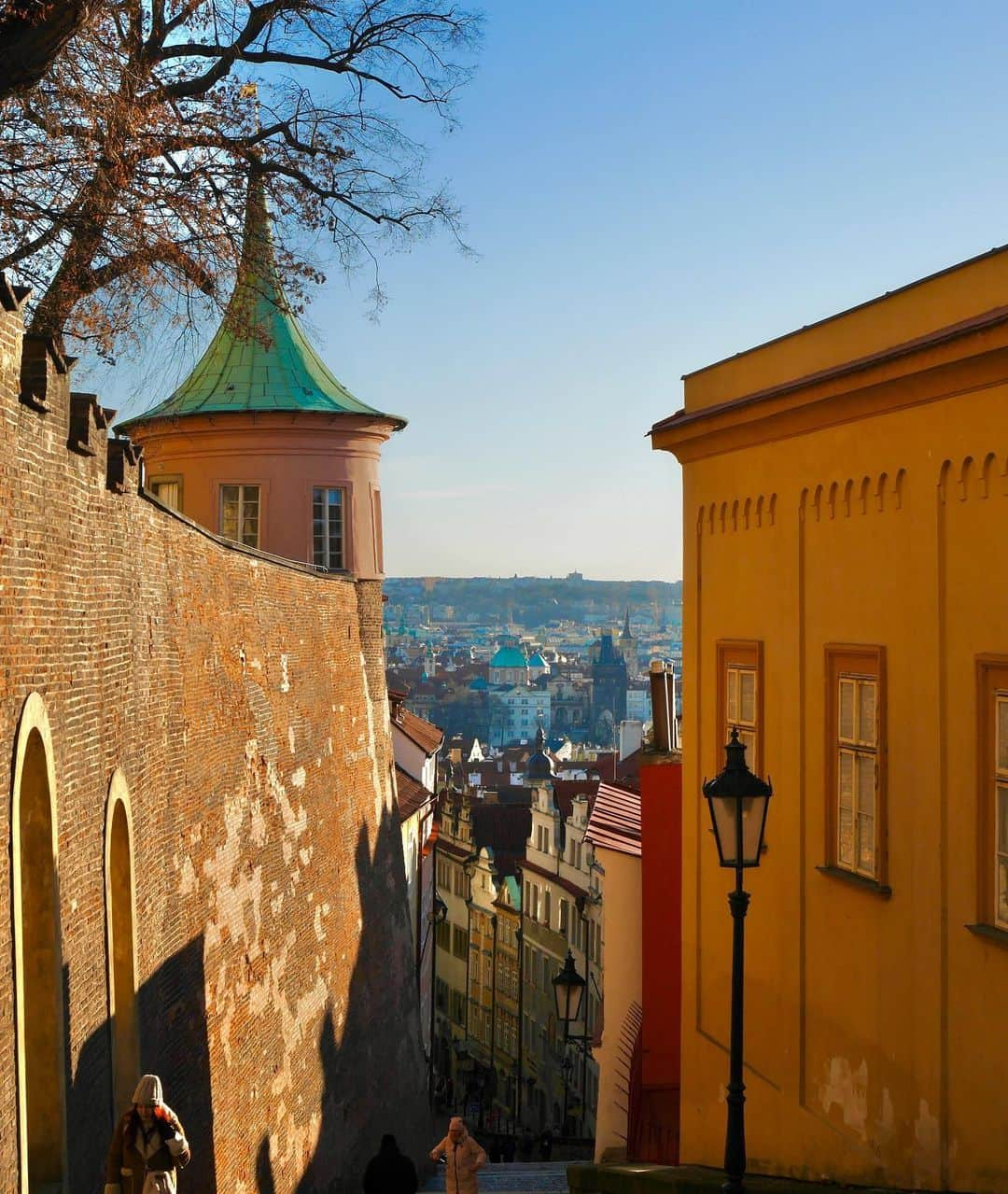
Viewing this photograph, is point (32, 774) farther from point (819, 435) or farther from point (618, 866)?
point (618, 866)

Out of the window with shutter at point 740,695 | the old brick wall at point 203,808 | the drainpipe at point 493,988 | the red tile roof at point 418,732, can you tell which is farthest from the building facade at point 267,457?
the drainpipe at point 493,988

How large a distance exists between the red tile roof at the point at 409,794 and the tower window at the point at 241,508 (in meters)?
8.41

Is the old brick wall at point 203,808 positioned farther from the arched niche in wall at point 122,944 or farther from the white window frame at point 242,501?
the white window frame at point 242,501

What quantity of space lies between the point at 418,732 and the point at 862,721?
33.3 m

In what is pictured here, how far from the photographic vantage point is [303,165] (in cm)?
1562

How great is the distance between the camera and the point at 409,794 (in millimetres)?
34938

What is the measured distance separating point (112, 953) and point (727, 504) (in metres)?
5.92

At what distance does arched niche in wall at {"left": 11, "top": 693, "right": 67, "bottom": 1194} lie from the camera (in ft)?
29.1

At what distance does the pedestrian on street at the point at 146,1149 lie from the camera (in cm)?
878

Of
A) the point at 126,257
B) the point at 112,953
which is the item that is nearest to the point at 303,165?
the point at 126,257

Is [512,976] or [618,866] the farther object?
[512,976]

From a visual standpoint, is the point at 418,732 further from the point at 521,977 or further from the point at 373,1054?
the point at 521,977

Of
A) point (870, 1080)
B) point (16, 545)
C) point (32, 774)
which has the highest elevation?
point (16, 545)

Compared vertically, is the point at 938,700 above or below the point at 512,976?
above
